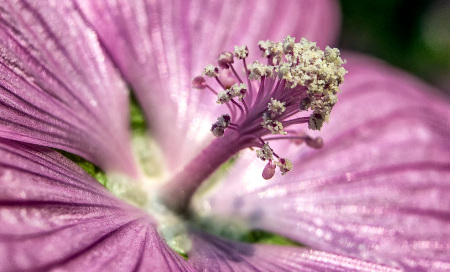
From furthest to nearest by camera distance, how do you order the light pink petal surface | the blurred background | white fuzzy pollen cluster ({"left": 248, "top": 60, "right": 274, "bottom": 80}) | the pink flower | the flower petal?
the blurred background
the light pink petal surface
white fuzzy pollen cluster ({"left": 248, "top": 60, "right": 274, "bottom": 80})
the pink flower
the flower petal

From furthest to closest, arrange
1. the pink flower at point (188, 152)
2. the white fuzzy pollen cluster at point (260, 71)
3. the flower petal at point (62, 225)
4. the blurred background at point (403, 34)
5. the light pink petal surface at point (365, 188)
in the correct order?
the blurred background at point (403, 34), the light pink petal surface at point (365, 188), the white fuzzy pollen cluster at point (260, 71), the pink flower at point (188, 152), the flower petal at point (62, 225)

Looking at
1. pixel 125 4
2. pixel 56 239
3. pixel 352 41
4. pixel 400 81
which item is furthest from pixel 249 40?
pixel 352 41

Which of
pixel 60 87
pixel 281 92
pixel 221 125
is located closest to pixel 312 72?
pixel 281 92

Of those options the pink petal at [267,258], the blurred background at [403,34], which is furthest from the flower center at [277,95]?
the blurred background at [403,34]

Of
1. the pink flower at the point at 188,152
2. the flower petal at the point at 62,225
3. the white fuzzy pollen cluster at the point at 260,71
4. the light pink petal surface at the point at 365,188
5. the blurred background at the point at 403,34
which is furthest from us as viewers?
the blurred background at the point at 403,34

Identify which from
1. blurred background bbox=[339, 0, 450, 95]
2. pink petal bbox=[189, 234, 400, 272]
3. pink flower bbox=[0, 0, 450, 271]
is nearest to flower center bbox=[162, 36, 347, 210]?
pink flower bbox=[0, 0, 450, 271]

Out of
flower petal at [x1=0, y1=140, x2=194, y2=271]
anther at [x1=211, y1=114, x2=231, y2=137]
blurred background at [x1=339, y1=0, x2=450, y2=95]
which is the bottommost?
flower petal at [x1=0, y1=140, x2=194, y2=271]

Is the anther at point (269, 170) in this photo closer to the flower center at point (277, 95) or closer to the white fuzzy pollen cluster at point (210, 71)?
the flower center at point (277, 95)

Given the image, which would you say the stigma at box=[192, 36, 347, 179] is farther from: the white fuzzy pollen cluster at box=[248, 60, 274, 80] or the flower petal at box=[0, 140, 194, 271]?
the flower petal at box=[0, 140, 194, 271]
